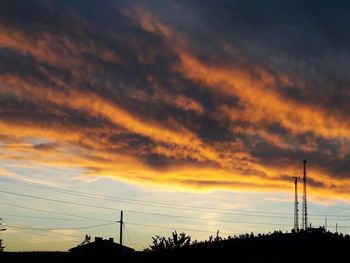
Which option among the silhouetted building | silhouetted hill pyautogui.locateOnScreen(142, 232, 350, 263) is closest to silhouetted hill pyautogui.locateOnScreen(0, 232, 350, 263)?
silhouetted hill pyautogui.locateOnScreen(142, 232, 350, 263)

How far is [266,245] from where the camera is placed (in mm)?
60656

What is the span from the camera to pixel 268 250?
189 feet

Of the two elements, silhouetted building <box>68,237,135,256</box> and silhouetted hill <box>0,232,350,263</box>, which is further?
silhouetted building <box>68,237,135,256</box>

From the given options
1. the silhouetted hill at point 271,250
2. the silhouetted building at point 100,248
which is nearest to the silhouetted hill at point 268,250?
the silhouetted hill at point 271,250

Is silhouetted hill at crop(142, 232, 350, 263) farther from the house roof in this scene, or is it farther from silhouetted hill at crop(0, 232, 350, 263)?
the house roof

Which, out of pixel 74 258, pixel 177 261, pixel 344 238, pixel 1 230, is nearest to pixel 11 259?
pixel 74 258

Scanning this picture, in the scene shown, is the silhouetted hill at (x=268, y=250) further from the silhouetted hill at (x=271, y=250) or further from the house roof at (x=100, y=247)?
the house roof at (x=100, y=247)

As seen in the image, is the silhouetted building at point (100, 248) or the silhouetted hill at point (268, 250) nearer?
the silhouetted hill at point (268, 250)

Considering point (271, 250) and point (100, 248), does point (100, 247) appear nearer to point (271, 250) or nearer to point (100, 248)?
point (100, 248)

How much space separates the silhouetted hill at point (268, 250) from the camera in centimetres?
5219

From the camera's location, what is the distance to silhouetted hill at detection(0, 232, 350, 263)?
5219 cm

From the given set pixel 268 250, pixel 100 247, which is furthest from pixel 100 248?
pixel 268 250

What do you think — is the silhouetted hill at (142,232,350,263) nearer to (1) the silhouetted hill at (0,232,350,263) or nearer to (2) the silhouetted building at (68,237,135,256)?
(1) the silhouetted hill at (0,232,350,263)

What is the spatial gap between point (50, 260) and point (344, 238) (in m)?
59.0
